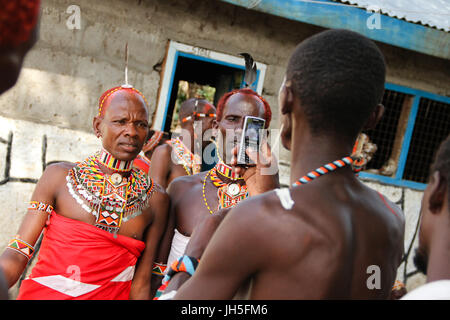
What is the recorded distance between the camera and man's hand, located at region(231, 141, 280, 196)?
79.4 inches

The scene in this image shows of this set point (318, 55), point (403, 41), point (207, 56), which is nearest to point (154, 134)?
point (207, 56)

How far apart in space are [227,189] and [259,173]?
0.89 metres

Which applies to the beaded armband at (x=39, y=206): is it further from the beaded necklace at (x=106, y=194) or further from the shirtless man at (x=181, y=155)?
the shirtless man at (x=181, y=155)

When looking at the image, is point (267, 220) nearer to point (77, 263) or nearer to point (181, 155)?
point (77, 263)

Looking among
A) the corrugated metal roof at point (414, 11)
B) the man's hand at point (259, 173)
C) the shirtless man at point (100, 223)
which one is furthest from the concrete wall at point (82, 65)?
the man's hand at point (259, 173)

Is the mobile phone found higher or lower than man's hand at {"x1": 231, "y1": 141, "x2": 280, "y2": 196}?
higher

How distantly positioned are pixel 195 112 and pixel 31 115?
182 cm

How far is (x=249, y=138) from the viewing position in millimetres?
2254

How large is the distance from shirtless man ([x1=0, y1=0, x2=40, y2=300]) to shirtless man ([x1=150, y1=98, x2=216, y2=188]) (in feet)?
11.6

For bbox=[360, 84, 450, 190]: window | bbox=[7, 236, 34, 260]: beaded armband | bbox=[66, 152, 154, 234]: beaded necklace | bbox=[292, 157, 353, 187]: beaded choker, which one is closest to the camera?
bbox=[292, 157, 353, 187]: beaded choker

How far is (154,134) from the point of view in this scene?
495cm

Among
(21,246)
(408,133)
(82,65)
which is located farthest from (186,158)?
(408,133)

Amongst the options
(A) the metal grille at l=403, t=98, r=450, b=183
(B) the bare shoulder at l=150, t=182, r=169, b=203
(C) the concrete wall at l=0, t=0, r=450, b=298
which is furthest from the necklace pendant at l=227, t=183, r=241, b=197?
(A) the metal grille at l=403, t=98, r=450, b=183

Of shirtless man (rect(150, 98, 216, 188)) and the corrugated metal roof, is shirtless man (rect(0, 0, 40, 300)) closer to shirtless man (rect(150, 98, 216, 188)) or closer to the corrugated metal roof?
shirtless man (rect(150, 98, 216, 188))
